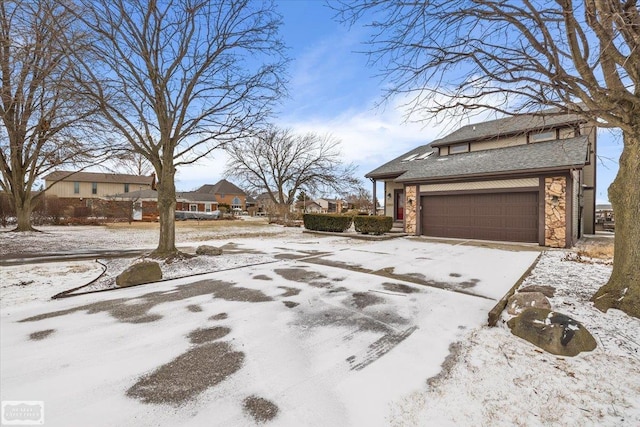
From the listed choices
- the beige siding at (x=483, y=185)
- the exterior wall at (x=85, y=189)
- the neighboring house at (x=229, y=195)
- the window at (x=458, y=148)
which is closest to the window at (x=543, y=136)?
the window at (x=458, y=148)

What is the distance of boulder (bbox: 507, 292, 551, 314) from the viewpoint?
364 centimetres

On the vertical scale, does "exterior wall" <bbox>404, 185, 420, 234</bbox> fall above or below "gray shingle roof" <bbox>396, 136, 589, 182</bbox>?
below

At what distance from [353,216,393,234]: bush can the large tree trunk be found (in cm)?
1001

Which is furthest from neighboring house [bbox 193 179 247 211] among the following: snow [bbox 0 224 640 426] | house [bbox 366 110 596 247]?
snow [bbox 0 224 640 426]

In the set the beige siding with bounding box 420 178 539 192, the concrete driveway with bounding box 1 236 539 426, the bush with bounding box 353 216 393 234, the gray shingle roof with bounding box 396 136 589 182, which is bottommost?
the concrete driveway with bounding box 1 236 539 426

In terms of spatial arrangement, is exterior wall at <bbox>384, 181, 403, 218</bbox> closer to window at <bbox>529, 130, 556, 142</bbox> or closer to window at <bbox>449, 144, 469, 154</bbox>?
window at <bbox>449, 144, 469, 154</bbox>

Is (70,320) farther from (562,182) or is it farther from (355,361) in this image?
(562,182)

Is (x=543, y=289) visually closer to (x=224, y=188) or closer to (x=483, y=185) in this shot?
(x=483, y=185)

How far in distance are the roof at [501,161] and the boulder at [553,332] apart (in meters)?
7.97

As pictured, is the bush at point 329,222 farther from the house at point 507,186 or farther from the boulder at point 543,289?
the boulder at point 543,289

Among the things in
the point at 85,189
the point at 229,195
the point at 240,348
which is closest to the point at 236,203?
the point at 229,195

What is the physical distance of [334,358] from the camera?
287cm

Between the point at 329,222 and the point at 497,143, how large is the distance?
9556 millimetres

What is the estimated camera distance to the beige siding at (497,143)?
535 inches
